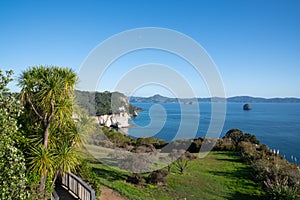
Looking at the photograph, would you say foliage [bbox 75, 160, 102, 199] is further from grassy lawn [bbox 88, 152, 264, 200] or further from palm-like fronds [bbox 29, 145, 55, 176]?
palm-like fronds [bbox 29, 145, 55, 176]

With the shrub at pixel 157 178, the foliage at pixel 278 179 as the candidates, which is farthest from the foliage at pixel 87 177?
the foliage at pixel 278 179

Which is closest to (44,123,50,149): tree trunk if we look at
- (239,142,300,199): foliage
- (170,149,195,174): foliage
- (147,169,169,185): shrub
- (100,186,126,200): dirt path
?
(100,186,126,200): dirt path

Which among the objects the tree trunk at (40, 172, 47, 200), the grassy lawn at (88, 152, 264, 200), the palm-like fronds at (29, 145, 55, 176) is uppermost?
the palm-like fronds at (29, 145, 55, 176)

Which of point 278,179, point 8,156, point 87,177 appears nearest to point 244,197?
point 278,179

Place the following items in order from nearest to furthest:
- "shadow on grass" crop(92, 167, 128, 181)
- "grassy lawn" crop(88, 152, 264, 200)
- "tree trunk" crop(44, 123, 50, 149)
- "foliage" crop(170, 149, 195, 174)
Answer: "tree trunk" crop(44, 123, 50, 149) < "grassy lawn" crop(88, 152, 264, 200) < "shadow on grass" crop(92, 167, 128, 181) < "foliage" crop(170, 149, 195, 174)

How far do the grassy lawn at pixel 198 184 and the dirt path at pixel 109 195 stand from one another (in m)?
0.25

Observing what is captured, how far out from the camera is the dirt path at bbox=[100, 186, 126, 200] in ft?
31.7

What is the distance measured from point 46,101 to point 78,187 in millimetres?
3249

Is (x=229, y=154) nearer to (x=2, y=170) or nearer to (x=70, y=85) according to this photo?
(x=70, y=85)

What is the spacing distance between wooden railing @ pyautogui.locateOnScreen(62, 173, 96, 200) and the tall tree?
1222 mm

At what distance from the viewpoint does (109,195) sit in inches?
391

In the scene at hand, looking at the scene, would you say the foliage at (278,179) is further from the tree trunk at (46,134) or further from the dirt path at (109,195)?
the tree trunk at (46,134)

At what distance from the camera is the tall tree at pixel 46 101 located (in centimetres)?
679

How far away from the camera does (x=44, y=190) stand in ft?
22.4
